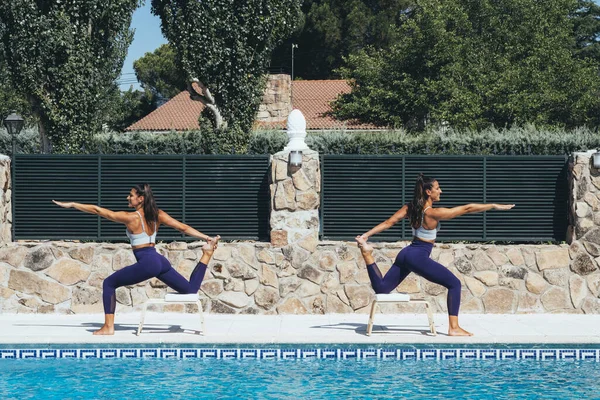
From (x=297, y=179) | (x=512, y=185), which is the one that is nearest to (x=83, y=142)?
(x=297, y=179)

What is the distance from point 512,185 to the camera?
512 inches

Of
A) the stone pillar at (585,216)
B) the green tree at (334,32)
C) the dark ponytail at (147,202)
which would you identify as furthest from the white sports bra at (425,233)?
the green tree at (334,32)

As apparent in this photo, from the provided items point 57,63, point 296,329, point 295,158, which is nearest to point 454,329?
point 296,329

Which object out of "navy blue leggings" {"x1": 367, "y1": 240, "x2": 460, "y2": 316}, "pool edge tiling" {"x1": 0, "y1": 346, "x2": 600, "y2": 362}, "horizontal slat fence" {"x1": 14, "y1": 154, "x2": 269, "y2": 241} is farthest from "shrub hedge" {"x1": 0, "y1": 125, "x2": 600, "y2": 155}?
"pool edge tiling" {"x1": 0, "y1": 346, "x2": 600, "y2": 362}

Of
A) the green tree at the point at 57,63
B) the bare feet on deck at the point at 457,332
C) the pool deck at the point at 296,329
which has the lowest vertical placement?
the pool deck at the point at 296,329

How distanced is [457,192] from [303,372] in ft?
15.0

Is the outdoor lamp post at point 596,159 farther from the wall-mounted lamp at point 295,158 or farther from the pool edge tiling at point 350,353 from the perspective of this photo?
the wall-mounted lamp at point 295,158

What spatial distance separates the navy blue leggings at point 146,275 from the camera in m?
10.2

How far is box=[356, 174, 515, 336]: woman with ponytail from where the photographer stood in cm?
1017

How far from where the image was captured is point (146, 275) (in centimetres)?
1023

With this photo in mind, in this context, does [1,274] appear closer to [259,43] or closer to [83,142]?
[83,142]

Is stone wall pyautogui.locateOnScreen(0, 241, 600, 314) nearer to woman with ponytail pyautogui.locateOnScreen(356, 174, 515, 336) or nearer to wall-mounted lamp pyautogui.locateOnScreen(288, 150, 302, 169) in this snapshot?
wall-mounted lamp pyautogui.locateOnScreen(288, 150, 302, 169)

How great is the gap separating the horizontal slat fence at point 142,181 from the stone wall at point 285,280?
0.34 metres

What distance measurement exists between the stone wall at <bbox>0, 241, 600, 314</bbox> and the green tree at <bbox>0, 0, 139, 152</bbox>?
5.83 meters
